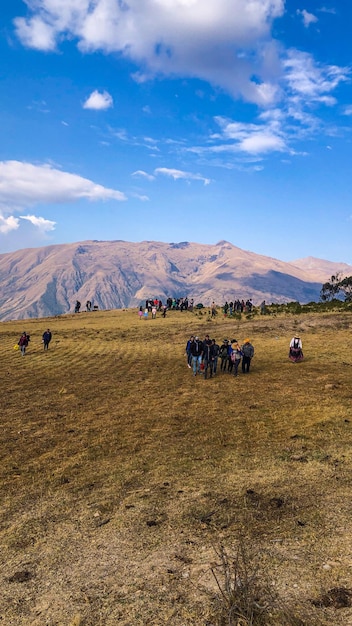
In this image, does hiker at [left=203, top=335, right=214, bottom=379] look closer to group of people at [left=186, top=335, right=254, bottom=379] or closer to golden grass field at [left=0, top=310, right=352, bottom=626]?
group of people at [left=186, top=335, right=254, bottom=379]

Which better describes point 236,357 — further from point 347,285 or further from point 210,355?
point 347,285

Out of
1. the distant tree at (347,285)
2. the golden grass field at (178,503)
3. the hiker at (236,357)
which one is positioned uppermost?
the distant tree at (347,285)

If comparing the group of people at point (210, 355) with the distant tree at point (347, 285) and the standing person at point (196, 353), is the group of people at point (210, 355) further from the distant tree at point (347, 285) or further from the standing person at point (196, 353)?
the distant tree at point (347, 285)

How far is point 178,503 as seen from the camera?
8070mm

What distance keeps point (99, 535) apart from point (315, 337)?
28.4 m

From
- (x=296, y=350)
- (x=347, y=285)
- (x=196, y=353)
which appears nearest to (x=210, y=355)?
(x=196, y=353)

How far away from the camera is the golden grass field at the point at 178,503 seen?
5.19m

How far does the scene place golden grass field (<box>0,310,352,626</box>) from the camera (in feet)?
17.0

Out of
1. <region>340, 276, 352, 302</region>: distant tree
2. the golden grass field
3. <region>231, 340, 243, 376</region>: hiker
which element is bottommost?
the golden grass field

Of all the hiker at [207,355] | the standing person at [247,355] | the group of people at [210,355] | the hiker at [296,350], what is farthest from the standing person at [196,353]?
the hiker at [296,350]

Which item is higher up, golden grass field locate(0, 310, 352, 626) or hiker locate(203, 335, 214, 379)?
hiker locate(203, 335, 214, 379)

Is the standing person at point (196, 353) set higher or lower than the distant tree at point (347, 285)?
lower

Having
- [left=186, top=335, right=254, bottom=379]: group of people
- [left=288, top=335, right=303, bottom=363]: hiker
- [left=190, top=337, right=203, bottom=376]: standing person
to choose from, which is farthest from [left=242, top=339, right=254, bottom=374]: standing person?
[left=288, top=335, right=303, bottom=363]: hiker

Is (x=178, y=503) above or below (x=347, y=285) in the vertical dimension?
below
